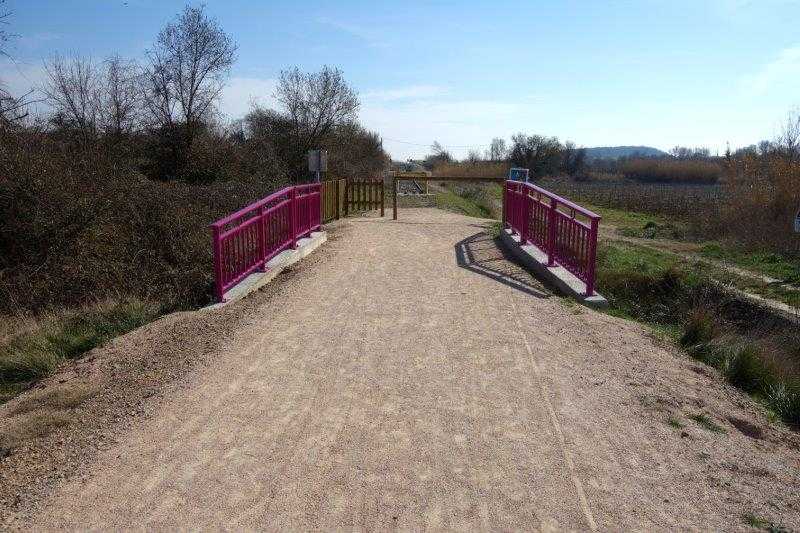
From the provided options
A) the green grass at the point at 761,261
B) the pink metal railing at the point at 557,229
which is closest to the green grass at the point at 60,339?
the pink metal railing at the point at 557,229

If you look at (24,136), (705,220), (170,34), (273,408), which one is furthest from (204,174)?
(273,408)

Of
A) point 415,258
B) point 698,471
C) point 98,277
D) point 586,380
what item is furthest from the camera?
point 415,258

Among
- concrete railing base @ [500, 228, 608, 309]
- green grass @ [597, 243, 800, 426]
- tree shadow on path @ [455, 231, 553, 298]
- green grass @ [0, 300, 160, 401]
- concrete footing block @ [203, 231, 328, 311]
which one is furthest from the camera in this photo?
tree shadow on path @ [455, 231, 553, 298]

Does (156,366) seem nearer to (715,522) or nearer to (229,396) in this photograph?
(229,396)

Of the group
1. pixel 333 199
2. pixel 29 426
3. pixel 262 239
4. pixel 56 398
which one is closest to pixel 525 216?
pixel 262 239

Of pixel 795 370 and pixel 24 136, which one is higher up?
pixel 24 136

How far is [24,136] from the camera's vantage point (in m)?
12.5

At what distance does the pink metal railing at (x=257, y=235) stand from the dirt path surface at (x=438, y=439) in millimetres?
1165

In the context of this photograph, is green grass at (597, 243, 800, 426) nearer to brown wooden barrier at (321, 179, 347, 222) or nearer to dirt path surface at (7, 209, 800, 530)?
dirt path surface at (7, 209, 800, 530)

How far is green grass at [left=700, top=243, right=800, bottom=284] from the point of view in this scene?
13.9m

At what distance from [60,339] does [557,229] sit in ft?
23.7

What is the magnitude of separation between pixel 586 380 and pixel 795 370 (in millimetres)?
3135

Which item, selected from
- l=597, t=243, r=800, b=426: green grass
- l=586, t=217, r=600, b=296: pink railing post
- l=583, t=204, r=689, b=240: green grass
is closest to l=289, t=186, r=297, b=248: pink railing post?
l=586, t=217, r=600, b=296: pink railing post

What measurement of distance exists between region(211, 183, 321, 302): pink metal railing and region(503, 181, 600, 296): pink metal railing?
4.30m
